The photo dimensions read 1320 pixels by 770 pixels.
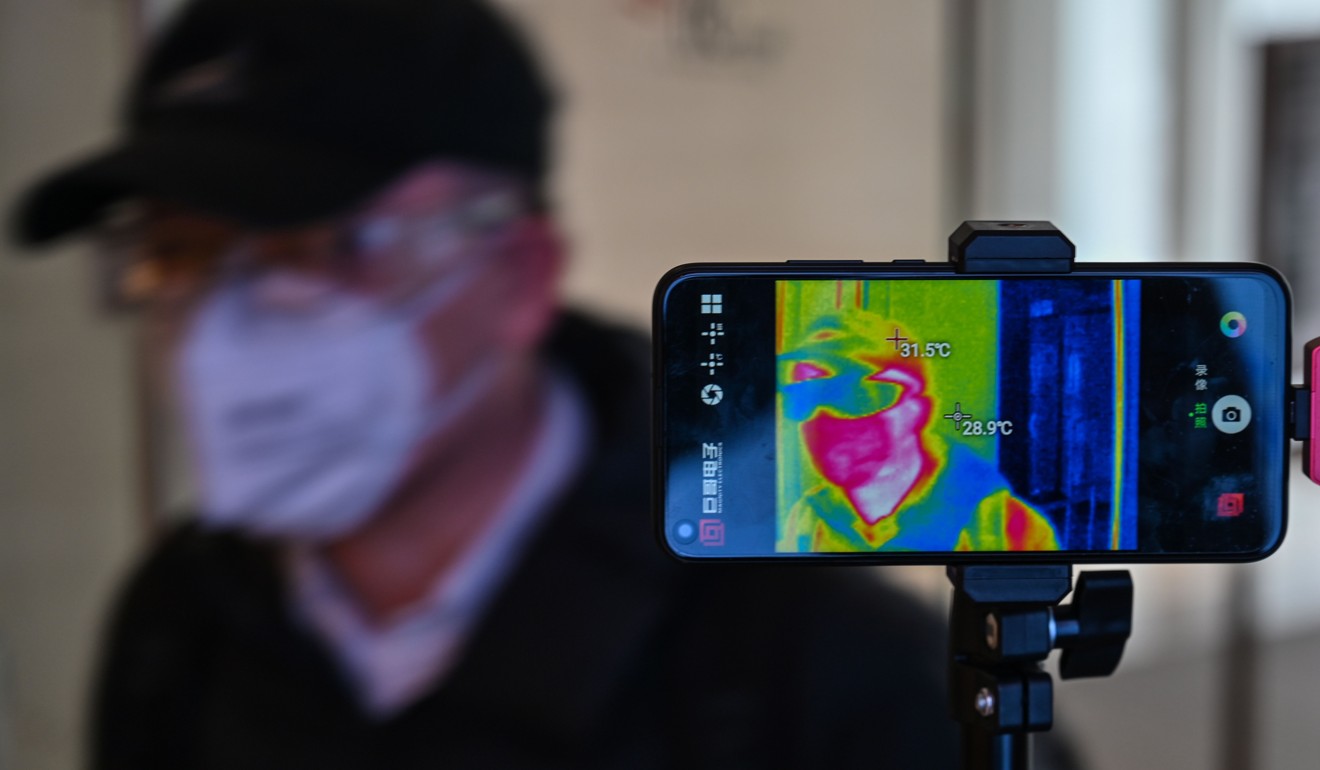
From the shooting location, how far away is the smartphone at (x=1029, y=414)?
1.37ft

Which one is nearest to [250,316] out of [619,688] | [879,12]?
[619,688]

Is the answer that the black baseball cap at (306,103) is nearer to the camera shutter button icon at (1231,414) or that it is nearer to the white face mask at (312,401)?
the white face mask at (312,401)

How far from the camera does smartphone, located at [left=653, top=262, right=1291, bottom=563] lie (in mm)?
418

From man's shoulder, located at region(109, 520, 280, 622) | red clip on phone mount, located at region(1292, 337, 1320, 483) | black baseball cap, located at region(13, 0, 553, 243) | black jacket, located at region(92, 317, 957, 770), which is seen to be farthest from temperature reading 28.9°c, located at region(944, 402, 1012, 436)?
man's shoulder, located at region(109, 520, 280, 622)

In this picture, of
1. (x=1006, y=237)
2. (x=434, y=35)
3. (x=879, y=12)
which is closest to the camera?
(x=1006, y=237)

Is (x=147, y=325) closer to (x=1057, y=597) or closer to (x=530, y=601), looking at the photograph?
(x=530, y=601)

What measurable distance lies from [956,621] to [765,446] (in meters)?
0.10

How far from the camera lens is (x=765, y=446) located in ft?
1.42

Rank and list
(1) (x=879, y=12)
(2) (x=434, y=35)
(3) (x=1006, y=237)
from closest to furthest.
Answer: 1. (3) (x=1006, y=237)
2. (2) (x=434, y=35)
3. (1) (x=879, y=12)

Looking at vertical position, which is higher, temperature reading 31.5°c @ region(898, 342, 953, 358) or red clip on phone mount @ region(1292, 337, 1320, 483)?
temperature reading 31.5°c @ region(898, 342, 953, 358)

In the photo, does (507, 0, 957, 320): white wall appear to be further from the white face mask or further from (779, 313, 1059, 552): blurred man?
(779, 313, 1059, 552): blurred man

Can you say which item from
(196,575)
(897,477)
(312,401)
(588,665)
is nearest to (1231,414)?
(897,477)

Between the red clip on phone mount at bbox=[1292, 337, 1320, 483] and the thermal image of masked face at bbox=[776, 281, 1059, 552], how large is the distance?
0.10 m

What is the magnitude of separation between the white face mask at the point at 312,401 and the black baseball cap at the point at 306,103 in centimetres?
11
